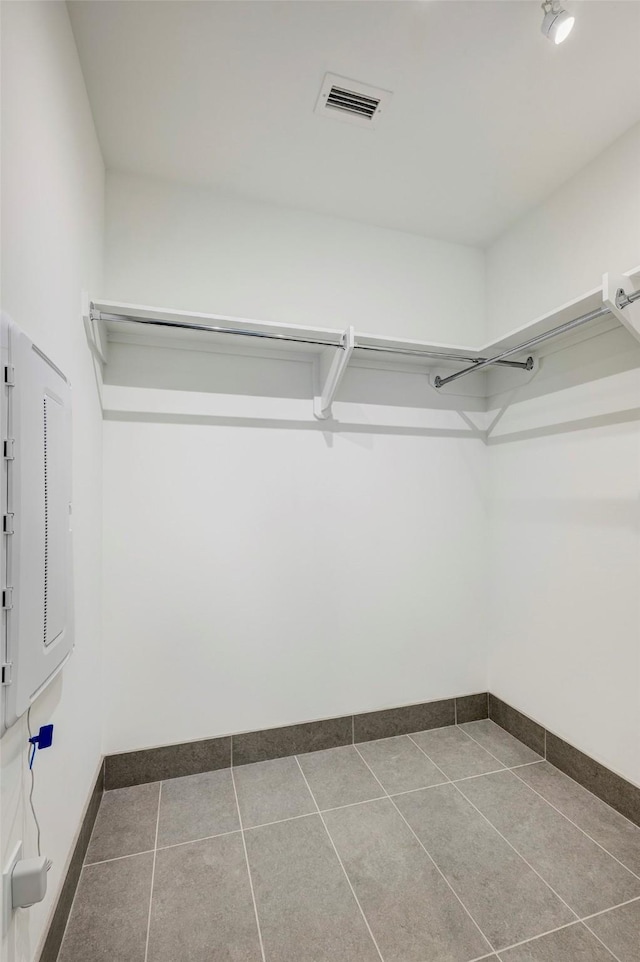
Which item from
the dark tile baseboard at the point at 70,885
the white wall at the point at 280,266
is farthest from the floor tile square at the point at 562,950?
the white wall at the point at 280,266

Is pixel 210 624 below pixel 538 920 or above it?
above

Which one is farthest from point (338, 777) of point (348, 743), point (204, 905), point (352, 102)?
point (352, 102)

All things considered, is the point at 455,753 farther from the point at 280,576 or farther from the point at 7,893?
the point at 7,893

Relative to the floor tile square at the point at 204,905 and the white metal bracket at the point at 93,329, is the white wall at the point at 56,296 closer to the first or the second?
the white metal bracket at the point at 93,329

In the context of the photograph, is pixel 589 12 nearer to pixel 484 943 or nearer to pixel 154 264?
pixel 154 264

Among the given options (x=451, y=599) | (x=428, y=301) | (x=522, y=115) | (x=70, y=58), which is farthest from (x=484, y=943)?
(x=70, y=58)

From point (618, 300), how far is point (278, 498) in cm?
157

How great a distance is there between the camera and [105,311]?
1713 mm

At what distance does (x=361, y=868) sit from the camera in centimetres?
151

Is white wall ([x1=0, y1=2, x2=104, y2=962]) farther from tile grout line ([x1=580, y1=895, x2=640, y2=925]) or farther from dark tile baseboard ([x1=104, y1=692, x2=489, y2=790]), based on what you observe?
tile grout line ([x1=580, y1=895, x2=640, y2=925])

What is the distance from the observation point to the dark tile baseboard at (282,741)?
1.95 metres

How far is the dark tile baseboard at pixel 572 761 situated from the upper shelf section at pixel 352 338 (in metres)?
1.74

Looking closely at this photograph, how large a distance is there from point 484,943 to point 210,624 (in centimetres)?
143

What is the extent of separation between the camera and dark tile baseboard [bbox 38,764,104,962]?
3.84 ft
